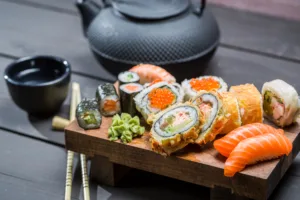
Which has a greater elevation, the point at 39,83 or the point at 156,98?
the point at 156,98

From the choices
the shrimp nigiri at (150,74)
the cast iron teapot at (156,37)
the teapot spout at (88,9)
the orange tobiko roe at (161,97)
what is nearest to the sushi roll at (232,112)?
the orange tobiko roe at (161,97)

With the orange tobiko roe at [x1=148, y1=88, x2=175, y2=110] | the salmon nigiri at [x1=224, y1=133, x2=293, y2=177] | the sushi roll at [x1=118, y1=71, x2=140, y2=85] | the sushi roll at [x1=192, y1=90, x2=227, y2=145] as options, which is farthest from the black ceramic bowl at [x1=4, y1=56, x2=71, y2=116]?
the salmon nigiri at [x1=224, y1=133, x2=293, y2=177]

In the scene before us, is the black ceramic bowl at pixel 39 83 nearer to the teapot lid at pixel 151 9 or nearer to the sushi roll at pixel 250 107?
the teapot lid at pixel 151 9

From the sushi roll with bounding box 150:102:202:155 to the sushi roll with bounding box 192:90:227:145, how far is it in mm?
15

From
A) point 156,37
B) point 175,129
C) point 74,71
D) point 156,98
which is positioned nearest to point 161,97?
point 156,98

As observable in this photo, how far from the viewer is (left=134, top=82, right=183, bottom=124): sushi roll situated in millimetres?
1274

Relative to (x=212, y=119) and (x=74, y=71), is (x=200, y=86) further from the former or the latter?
(x=74, y=71)

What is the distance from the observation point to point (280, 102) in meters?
1.26

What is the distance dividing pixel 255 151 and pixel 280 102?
0.55ft

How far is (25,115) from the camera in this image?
1558 mm

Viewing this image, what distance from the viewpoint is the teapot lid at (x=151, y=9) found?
159 centimetres

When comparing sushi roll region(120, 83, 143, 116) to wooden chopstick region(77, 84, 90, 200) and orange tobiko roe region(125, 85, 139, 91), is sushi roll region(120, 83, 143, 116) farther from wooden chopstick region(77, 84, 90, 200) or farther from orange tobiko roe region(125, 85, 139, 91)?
wooden chopstick region(77, 84, 90, 200)

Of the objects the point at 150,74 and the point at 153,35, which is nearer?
the point at 150,74

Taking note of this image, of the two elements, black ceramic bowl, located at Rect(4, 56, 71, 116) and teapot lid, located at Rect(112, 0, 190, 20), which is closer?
black ceramic bowl, located at Rect(4, 56, 71, 116)
